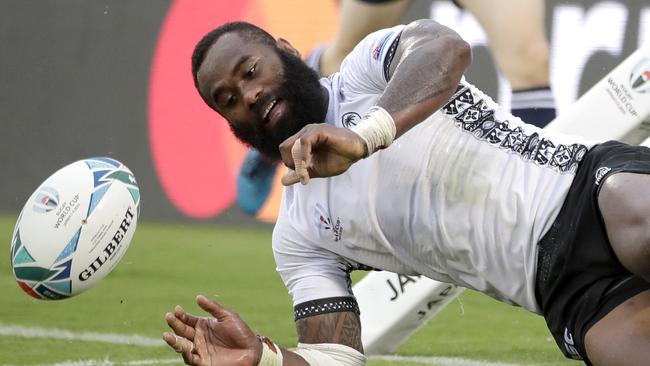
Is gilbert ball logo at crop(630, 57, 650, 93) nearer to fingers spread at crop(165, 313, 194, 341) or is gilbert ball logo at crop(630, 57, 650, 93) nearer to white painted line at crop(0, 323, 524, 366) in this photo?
white painted line at crop(0, 323, 524, 366)

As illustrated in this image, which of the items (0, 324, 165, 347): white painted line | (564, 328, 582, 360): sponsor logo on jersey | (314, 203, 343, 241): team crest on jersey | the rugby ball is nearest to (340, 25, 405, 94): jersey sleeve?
(314, 203, 343, 241): team crest on jersey

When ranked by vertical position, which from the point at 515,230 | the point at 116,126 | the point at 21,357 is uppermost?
the point at 515,230

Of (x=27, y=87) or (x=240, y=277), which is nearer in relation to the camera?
(x=240, y=277)

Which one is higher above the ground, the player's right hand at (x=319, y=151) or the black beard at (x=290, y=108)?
the player's right hand at (x=319, y=151)

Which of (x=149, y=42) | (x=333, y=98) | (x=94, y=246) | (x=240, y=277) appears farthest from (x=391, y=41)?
(x=149, y=42)

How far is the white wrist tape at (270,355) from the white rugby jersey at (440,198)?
0.31 metres

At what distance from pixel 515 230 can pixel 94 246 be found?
1627 millimetres

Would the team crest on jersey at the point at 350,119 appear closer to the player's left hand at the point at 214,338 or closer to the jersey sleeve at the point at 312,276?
the jersey sleeve at the point at 312,276

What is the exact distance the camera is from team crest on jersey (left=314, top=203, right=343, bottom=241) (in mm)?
3299

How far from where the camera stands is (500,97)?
29.0 ft

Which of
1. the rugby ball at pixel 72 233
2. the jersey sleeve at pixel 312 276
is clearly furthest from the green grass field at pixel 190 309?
the jersey sleeve at pixel 312 276

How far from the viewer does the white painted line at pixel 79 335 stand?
16.3 feet

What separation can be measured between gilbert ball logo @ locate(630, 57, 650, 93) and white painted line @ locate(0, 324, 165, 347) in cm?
224

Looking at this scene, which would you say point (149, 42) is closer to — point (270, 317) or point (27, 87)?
point (27, 87)
